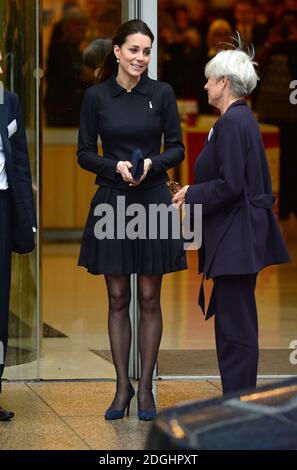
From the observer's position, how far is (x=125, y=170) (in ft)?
21.0

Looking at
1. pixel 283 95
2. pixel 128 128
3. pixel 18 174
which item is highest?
pixel 283 95

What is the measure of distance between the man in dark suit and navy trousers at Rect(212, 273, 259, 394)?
3.65 ft

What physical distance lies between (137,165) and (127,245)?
48 cm

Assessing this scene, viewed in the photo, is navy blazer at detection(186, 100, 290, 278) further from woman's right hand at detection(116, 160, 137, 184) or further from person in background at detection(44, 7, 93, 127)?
person in background at detection(44, 7, 93, 127)

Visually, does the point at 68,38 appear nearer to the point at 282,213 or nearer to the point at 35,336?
the point at 282,213

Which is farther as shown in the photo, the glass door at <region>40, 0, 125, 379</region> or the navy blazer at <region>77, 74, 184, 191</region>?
the glass door at <region>40, 0, 125, 379</region>

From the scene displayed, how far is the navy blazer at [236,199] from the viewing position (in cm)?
591

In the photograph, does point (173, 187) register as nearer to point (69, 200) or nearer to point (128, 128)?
point (128, 128)

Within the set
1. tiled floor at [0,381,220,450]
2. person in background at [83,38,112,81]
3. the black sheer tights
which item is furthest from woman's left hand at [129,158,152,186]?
person in background at [83,38,112,81]

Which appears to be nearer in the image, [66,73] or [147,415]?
[147,415]

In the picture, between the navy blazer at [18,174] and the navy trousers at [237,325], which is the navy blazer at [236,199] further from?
the navy blazer at [18,174]

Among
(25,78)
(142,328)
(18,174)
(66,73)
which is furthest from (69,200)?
(18,174)

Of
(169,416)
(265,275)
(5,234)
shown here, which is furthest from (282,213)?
(169,416)

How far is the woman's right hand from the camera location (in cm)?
639
